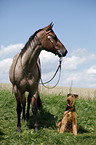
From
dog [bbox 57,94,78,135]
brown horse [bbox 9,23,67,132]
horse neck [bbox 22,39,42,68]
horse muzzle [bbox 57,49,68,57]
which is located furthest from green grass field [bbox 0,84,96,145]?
horse muzzle [bbox 57,49,68,57]

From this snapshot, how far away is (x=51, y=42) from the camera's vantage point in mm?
5164

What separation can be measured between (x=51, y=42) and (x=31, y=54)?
68 cm

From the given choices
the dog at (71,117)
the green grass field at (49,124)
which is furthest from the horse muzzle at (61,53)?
the green grass field at (49,124)

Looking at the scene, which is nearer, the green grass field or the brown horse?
the green grass field

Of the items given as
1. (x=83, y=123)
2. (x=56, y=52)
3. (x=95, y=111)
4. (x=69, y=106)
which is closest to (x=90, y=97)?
(x=95, y=111)

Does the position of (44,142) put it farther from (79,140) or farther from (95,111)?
(95,111)

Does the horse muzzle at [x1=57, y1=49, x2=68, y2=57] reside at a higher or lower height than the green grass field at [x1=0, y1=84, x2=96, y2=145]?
higher

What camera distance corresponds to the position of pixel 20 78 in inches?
215

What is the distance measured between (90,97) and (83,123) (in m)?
2.86

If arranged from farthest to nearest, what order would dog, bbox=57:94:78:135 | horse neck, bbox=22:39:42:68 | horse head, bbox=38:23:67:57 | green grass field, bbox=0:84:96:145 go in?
dog, bbox=57:94:78:135, horse neck, bbox=22:39:42:68, horse head, bbox=38:23:67:57, green grass field, bbox=0:84:96:145

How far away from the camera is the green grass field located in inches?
194

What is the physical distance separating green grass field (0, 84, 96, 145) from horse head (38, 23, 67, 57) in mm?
2296

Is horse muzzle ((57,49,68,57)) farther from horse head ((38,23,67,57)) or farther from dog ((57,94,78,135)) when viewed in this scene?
dog ((57,94,78,135))

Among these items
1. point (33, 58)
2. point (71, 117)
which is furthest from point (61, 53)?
point (71, 117)
